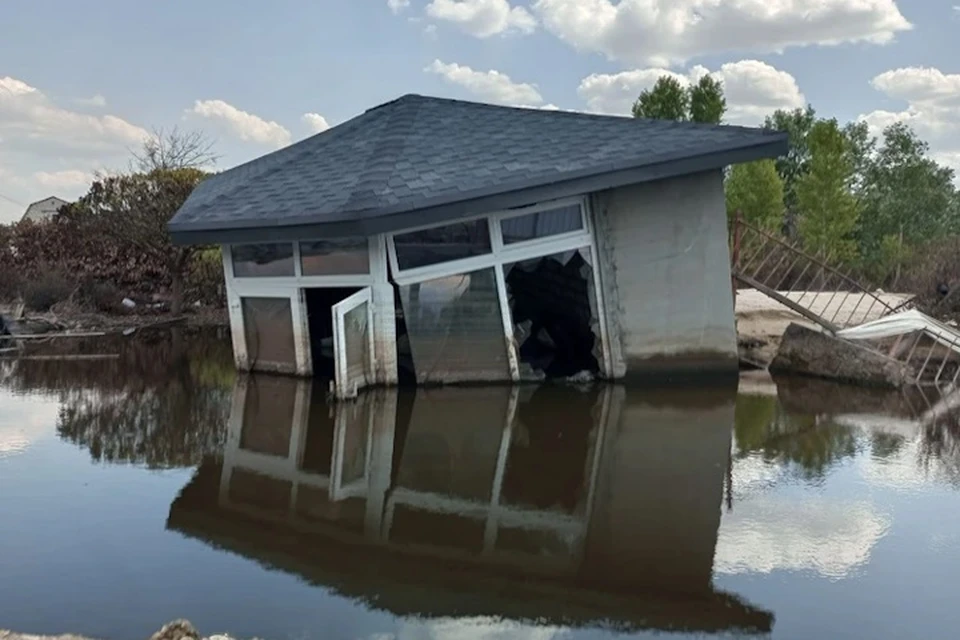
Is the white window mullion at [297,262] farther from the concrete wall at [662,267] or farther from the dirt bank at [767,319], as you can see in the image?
the dirt bank at [767,319]

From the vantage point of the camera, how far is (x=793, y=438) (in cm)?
791

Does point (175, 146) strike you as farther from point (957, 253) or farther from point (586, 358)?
point (957, 253)

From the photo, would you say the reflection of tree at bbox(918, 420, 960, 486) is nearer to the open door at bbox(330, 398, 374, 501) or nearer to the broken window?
the broken window

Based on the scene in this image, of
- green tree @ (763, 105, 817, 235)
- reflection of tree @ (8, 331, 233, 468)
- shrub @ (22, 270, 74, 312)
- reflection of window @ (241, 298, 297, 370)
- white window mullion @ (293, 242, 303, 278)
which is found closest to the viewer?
reflection of tree @ (8, 331, 233, 468)

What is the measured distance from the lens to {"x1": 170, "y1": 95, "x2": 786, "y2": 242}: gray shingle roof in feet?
31.3

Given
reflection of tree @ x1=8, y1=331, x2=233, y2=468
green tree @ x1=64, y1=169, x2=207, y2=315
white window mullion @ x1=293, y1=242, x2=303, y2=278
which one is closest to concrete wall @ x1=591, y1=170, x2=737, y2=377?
white window mullion @ x1=293, y1=242, x2=303, y2=278

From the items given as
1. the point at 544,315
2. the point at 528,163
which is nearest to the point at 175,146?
the point at 544,315

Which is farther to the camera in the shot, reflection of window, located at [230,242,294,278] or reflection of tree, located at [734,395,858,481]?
reflection of window, located at [230,242,294,278]

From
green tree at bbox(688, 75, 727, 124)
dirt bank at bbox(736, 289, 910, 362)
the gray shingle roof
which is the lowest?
dirt bank at bbox(736, 289, 910, 362)

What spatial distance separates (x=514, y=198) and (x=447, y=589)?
20.2 ft

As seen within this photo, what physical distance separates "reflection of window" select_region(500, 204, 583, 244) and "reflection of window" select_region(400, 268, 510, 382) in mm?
573

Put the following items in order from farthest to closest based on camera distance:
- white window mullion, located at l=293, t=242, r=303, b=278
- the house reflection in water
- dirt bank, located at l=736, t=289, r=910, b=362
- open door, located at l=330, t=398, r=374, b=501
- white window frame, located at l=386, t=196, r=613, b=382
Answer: dirt bank, located at l=736, t=289, r=910, b=362 < white window mullion, located at l=293, t=242, r=303, b=278 < white window frame, located at l=386, t=196, r=613, b=382 < open door, located at l=330, t=398, r=374, b=501 < the house reflection in water

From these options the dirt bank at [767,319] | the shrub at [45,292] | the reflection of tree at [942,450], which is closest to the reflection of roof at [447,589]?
the reflection of tree at [942,450]

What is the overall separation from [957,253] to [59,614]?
59.7 ft
